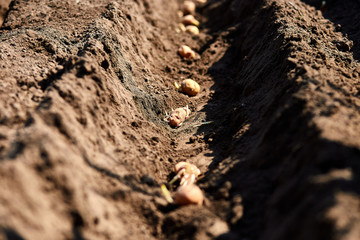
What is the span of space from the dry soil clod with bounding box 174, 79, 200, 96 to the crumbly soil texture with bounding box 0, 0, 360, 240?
0.51 ft

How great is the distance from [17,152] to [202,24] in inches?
355

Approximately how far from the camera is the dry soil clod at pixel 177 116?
5.65 meters

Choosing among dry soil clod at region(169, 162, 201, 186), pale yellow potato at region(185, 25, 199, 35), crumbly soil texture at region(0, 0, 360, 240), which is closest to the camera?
crumbly soil texture at region(0, 0, 360, 240)

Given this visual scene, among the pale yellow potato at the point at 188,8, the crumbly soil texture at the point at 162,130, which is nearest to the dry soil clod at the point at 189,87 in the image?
Answer: the crumbly soil texture at the point at 162,130

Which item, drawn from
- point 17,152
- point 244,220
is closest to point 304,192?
point 244,220

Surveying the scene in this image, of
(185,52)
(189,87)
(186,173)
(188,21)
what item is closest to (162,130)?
(186,173)

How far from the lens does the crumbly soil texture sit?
2777 millimetres

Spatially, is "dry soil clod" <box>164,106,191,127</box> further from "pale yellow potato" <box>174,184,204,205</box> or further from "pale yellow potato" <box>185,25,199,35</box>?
"pale yellow potato" <box>185,25,199,35</box>

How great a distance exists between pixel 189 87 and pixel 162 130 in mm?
1568

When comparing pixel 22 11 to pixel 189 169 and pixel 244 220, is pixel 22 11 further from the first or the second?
pixel 244 220

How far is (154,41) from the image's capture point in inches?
301

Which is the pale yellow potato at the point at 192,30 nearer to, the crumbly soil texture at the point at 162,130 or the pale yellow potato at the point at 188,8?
the pale yellow potato at the point at 188,8

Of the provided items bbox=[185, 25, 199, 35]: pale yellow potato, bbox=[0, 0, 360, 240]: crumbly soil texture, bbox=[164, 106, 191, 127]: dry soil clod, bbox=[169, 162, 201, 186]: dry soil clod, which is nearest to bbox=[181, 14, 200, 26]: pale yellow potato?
bbox=[185, 25, 199, 35]: pale yellow potato

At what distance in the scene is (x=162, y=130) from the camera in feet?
17.6
